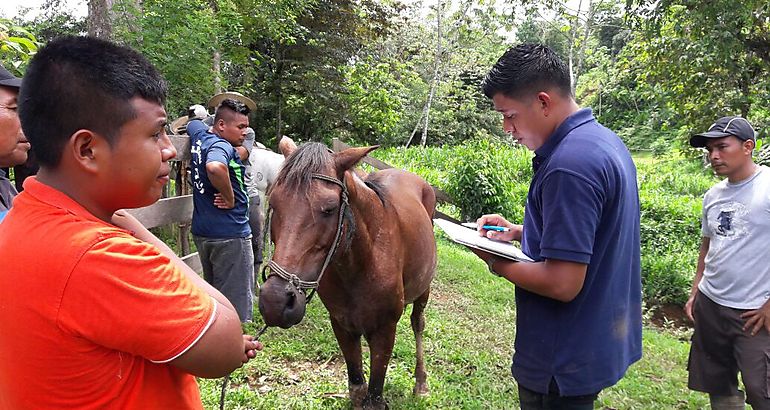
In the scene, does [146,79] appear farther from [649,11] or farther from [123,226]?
[649,11]

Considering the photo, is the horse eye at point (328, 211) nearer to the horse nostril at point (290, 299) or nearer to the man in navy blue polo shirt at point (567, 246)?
the horse nostril at point (290, 299)

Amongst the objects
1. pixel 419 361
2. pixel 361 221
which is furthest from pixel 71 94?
pixel 419 361

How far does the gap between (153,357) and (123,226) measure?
0.40m

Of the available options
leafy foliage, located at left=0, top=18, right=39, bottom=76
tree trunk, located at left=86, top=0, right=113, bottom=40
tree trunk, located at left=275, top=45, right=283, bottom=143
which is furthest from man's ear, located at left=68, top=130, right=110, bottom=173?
tree trunk, located at left=275, top=45, right=283, bottom=143

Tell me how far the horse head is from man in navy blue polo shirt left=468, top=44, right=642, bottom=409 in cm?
88

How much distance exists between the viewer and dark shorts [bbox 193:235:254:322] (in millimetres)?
4203

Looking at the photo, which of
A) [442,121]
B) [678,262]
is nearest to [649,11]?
[678,262]

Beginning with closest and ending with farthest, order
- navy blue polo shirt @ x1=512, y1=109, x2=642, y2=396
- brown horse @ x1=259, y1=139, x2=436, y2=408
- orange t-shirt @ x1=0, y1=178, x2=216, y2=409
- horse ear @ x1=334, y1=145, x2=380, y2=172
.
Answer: orange t-shirt @ x1=0, y1=178, x2=216, y2=409, navy blue polo shirt @ x1=512, y1=109, x2=642, y2=396, brown horse @ x1=259, y1=139, x2=436, y2=408, horse ear @ x1=334, y1=145, x2=380, y2=172

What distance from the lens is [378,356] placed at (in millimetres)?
3188

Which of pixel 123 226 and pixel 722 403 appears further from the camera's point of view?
pixel 722 403

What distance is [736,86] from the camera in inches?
365

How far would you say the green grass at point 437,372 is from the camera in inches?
146

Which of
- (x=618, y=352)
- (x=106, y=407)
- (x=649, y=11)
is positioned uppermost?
(x=649, y=11)

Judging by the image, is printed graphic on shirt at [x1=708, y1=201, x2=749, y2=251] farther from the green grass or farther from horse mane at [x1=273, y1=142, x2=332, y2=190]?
horse mane at [x1=273, y1=142, x2=332, y2=190]
